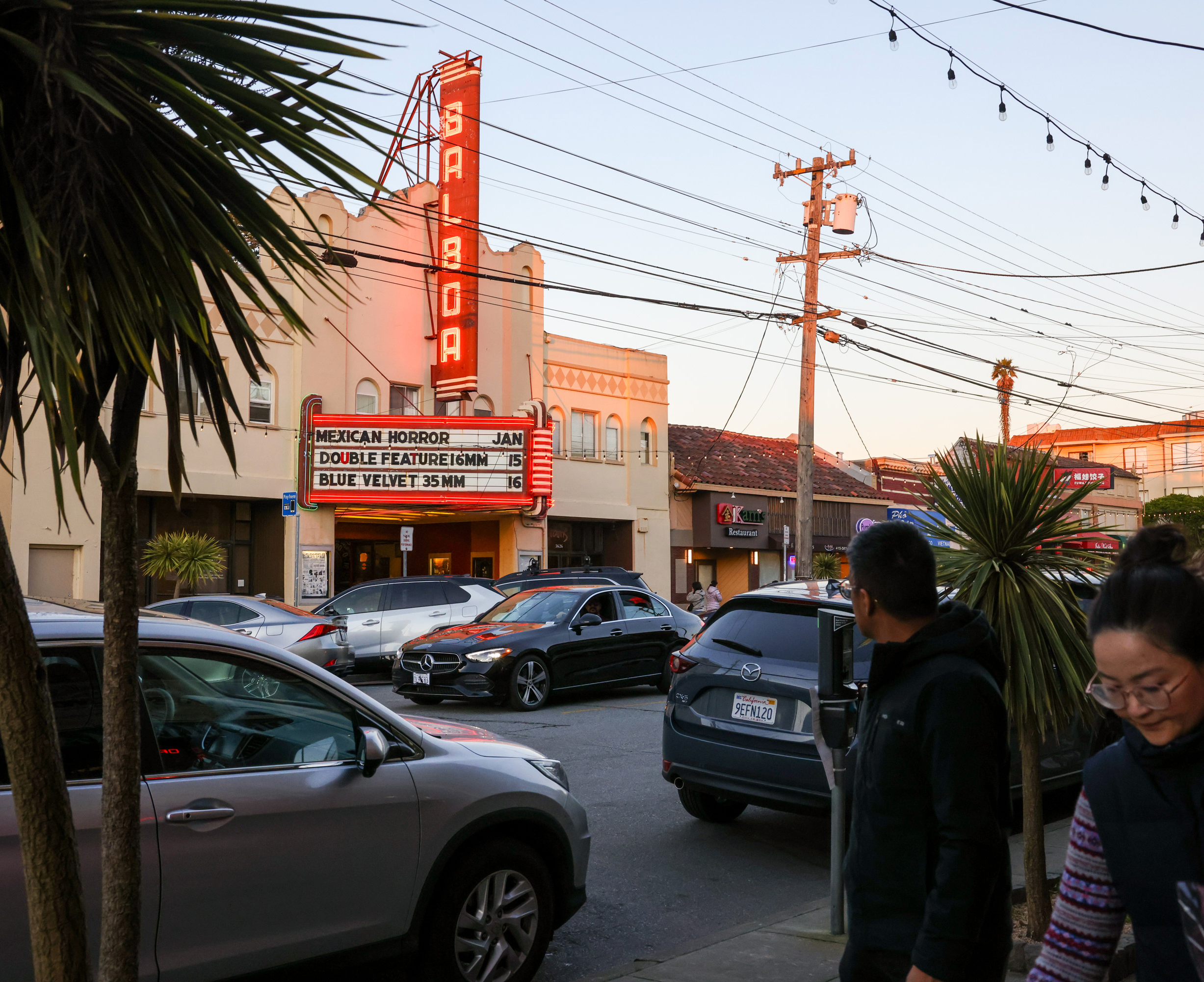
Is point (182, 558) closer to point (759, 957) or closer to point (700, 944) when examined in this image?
point (700, 944)

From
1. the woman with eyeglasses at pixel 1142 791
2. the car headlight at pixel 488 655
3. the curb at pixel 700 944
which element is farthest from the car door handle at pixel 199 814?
the car headlight at pixel 488 655

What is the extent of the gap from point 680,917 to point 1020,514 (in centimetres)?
292

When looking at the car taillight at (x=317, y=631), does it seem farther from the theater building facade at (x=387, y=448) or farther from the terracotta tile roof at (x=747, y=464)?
the terracotta tile roof at (x=747, y=464)

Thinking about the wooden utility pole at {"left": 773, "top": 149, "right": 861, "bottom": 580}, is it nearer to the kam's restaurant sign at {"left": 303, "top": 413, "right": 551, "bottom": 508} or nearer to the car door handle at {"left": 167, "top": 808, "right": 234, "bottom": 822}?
the kam's restaurant sign at {"left": 303, "top": 413, "right": 551, "bottom": 508}

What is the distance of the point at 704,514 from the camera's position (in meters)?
38.3

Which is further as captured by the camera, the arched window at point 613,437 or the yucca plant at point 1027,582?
the arched window at point 613,437

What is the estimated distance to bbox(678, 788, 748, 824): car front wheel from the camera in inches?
356

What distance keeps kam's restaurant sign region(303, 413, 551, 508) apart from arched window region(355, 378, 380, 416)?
134 cm

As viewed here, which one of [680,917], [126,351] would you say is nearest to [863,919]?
[126,351]

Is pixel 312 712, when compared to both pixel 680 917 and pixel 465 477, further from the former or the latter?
pixel 465 477

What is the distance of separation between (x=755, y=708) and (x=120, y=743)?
5496mm

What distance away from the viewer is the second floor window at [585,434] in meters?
34.2

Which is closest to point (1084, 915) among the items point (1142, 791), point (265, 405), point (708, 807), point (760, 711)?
point (1142, 791)

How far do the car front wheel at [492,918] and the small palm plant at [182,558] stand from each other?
62.5 feet
